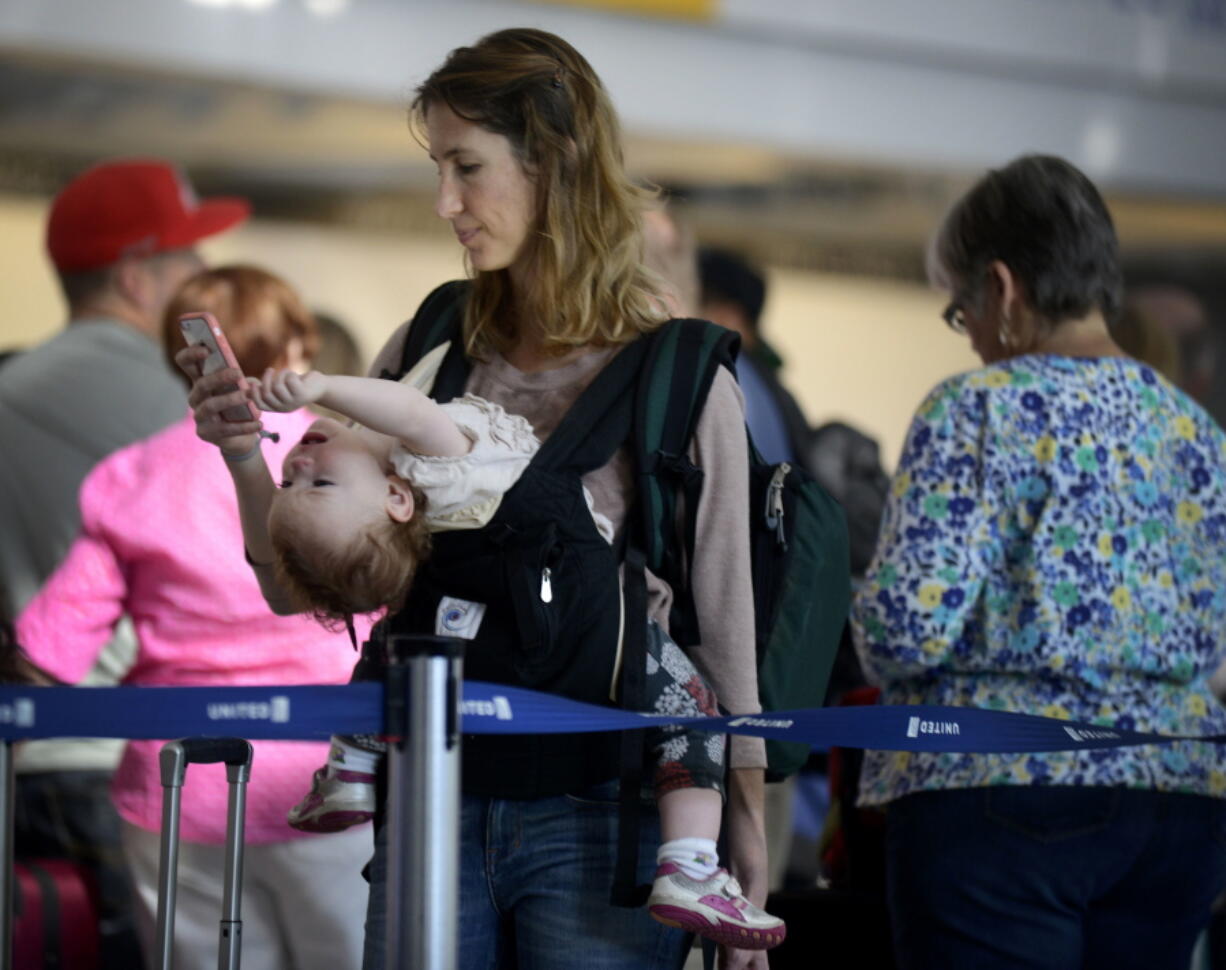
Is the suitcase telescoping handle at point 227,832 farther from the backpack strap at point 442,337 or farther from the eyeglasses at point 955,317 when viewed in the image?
the eyeglasses at point 955,317

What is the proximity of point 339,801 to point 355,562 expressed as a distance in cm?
33

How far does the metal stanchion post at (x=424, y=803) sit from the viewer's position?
1.72 meters

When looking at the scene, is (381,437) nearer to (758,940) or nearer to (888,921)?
(758,940)

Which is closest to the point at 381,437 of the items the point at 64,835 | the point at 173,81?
the point at 64,835

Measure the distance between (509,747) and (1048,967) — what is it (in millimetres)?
903

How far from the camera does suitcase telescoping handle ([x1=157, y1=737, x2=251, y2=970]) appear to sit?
2076mm

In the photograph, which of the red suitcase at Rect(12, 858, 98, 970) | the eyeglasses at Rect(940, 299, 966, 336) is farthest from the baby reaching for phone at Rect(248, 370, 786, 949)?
the red suitcase at Rect(12, 858, 98, 970)

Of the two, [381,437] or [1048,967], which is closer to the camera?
[381,437]

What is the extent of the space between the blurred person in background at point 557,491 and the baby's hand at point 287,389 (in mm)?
93

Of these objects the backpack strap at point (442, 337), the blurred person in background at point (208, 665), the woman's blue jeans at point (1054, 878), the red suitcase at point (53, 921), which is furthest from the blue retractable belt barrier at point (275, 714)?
the red suitcase at point (53, 921)

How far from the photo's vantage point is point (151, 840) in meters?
2.83

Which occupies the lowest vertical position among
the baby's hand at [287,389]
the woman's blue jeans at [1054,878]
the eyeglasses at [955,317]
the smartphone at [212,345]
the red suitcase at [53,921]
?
the red suitcase at [53,921]

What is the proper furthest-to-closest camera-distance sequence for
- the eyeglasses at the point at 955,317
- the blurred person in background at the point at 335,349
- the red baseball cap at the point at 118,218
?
the red baseball cap at the point at 118,218, the blurred person in background at the point at 335,349, the eyeglasses at the point at 955,317

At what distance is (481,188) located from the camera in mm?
1995
